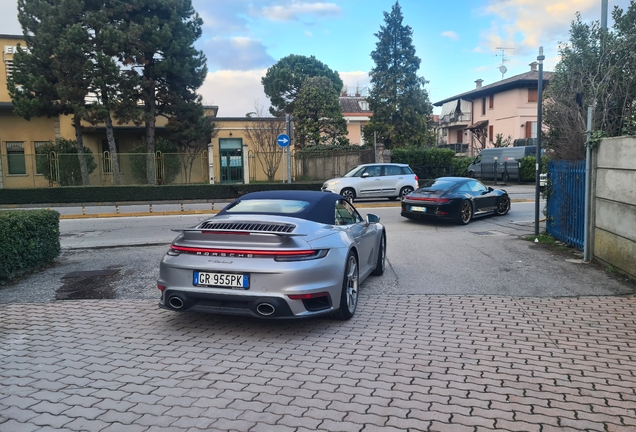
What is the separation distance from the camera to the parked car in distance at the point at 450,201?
13.1 m

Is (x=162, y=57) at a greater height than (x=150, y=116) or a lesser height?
greater

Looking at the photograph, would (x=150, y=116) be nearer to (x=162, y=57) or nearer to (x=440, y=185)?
(x=162, y=57)

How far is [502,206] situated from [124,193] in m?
16.8

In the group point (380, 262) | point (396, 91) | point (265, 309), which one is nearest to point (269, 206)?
point (265, 309)

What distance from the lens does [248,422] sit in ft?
10.7

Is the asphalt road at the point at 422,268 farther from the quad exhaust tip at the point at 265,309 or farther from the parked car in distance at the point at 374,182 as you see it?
the parked car in distance at the point at 374,182

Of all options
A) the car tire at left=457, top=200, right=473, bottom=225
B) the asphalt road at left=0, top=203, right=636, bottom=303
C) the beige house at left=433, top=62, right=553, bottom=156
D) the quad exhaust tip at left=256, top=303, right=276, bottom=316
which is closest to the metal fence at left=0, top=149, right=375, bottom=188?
the car tire at left=457, top=200, right=473, bottom=225

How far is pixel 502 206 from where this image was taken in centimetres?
1542

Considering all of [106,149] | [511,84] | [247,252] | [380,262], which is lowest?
[380,262]

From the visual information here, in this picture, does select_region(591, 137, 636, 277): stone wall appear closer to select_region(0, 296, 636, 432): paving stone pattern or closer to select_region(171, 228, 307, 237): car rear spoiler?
select_region(0, 296, 636, 432): paving stone pattern

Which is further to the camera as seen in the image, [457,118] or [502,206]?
[457,118]

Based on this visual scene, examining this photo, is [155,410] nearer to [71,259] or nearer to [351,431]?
[351,431]

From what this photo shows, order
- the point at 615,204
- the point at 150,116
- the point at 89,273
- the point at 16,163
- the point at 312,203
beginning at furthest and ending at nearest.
→ the point at 16,163, the point at 150,116, the point at 89,273, the point at 615,204, the point at 312,203

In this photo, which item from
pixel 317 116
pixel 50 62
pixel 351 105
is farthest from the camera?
pixel 351 105
